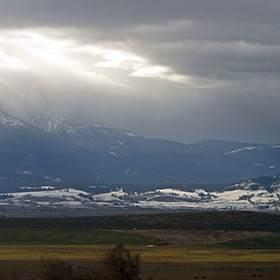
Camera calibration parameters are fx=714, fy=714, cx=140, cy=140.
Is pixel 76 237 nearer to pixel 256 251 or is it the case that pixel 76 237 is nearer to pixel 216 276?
pixel 256 251

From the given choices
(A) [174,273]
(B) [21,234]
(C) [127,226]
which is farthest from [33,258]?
(C) [127,226]

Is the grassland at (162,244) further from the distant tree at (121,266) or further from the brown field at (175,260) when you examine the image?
the distant tree at (121,266)

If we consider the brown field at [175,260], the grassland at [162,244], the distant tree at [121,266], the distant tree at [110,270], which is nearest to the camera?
the distant tree at [110,270]

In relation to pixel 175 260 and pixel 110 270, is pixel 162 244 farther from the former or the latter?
pixel 110 270

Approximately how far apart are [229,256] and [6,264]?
35684mm

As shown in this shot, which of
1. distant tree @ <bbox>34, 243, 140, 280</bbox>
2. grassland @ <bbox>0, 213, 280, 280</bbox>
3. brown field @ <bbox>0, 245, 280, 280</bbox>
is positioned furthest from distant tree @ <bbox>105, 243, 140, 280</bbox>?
brown field @ <bbox>0, 245, 280, 280</bbox>

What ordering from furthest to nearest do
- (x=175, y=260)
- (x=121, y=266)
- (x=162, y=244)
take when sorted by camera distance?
1. (x=162, y=244)
2. (x=175, y=260)
3. (x=121, y=266)

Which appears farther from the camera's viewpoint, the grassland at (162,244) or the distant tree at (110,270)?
the grassland at (162,244)

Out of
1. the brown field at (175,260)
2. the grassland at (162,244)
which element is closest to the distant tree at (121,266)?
the grassland at (162,244)

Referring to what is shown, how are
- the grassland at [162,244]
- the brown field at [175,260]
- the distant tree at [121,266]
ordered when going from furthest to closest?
the grassland at [162,244] → the brown field at [175,260] → the distant tree at [121,266]

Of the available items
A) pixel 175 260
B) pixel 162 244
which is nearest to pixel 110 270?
pixel 175 260

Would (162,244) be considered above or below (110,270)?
below

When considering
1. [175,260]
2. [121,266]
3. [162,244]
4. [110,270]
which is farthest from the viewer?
[162,244]

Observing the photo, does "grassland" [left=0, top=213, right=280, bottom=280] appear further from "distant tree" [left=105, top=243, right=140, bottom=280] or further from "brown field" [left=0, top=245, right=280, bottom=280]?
"distant tree" [left=105, top=243, right=140, bottom=280]
